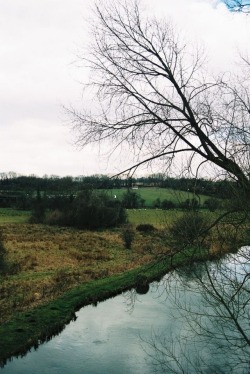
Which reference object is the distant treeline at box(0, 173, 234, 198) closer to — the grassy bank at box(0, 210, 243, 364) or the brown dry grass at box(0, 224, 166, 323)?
the grassy bank at box(0, 210, 243, 364)

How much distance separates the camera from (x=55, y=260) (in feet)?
79.4

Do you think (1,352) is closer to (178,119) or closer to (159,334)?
(159,334)

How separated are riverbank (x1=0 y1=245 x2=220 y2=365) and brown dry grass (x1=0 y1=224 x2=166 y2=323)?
0.58 meters

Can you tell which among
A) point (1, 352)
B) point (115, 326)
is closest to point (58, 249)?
point (115, 326)

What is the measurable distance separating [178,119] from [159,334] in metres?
7.78

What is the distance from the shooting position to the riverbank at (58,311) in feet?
32.8

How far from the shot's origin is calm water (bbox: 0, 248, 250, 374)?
8845mm

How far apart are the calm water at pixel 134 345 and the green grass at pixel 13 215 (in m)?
36.4

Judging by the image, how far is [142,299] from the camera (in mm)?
15258

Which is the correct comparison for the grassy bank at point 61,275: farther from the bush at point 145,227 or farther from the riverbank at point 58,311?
the bush at point 145,227

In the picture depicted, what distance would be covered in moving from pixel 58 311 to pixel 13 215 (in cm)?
4153

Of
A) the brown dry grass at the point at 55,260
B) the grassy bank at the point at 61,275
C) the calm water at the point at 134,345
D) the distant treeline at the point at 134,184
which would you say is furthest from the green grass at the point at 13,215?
the distant treeline at the point at 134,184

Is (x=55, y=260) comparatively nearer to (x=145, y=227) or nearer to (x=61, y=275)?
(x=61, y=275)

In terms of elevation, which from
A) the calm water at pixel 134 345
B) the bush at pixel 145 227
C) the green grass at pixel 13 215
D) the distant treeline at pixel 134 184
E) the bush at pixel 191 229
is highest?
the distant treeline at pixel 134 184
